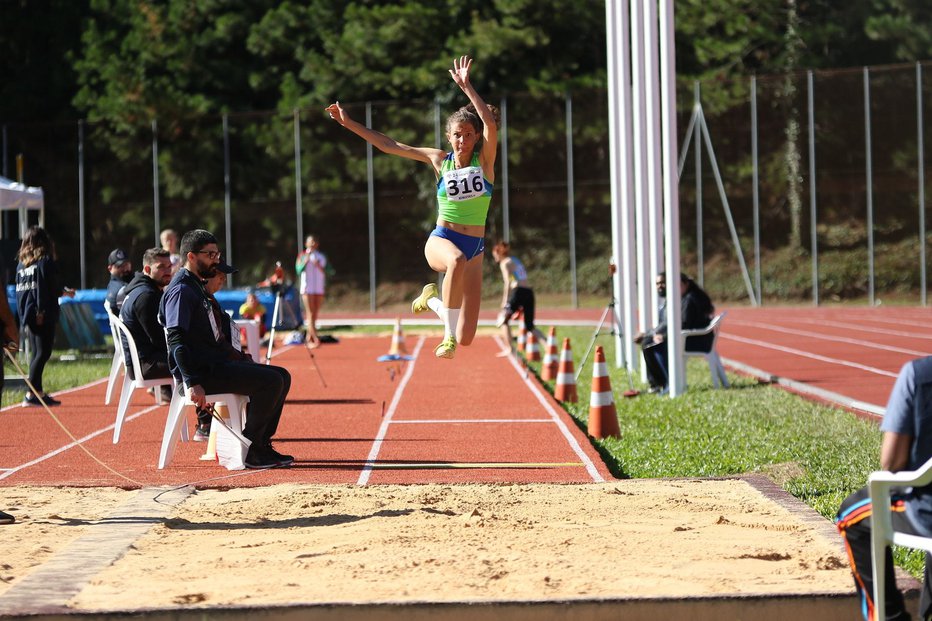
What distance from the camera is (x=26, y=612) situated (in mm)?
5238

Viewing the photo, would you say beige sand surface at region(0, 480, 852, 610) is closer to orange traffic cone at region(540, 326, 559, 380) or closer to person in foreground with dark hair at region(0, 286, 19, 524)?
person in foreground with dark hair at region(0, 286, 19, 524)

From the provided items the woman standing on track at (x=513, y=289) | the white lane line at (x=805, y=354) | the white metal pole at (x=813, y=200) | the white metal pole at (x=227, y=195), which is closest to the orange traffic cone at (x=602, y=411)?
the white lane line at (x=805, y=354)

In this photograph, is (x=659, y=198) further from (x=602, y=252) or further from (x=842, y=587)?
(x=602, y=252)

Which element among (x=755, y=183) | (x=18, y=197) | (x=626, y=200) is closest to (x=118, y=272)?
(x=626, y=200)

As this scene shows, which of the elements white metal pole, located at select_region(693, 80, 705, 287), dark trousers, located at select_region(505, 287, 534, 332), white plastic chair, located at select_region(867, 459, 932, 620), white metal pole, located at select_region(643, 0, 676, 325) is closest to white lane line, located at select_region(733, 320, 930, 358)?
white metal pole, located at select_region(643, 0, 676, 325)

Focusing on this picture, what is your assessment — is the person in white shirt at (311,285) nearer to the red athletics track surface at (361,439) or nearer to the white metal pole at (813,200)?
the red athletics track surface at (361,439)

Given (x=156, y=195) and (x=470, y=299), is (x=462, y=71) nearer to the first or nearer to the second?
(x=470, y=299)

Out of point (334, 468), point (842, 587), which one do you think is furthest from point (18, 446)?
point (842, 587)

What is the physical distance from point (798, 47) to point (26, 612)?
38681 millimetres

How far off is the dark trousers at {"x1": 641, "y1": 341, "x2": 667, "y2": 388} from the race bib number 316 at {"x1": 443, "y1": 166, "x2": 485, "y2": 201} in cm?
662

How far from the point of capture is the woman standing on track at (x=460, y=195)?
26.6 feet

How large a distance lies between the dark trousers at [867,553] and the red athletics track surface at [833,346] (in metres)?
7.32

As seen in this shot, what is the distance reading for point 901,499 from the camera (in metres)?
4.83

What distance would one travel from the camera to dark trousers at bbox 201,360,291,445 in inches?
343
